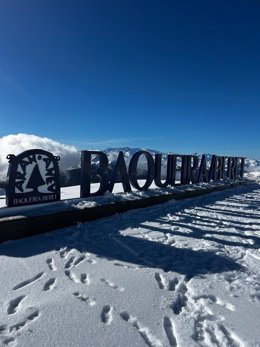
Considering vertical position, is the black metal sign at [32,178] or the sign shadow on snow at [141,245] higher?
the black metal sign at [32,178]

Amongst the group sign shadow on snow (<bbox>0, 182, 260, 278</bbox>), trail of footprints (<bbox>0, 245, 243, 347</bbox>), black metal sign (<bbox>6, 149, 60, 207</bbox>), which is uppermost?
black metal sign (<bbox>6, 149, 60, 207</bbox>)

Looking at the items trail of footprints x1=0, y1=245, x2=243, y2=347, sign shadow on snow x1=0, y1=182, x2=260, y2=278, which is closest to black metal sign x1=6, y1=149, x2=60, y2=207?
sign shadow on snow x1=0, y1=182, x2=260, y2=278

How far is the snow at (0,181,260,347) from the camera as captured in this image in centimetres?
304

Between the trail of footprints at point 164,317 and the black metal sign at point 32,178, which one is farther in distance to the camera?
the black metal sign at point 32,178

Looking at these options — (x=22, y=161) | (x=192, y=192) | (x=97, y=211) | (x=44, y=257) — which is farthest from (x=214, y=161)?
(x=44, y=257)

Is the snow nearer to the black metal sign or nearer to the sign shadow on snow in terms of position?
the sign shadow on snow

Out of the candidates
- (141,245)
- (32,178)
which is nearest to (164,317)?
(141,245)

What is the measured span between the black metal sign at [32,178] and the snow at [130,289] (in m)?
1.32

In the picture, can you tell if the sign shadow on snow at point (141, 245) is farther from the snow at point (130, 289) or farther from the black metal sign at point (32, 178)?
the black metal sign at point (32, 178)

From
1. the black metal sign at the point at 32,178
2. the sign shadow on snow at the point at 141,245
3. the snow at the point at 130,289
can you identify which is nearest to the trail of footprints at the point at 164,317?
the snow at the point at 130,289

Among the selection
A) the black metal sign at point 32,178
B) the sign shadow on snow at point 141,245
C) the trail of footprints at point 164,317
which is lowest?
the trail of footprints at point 164,317

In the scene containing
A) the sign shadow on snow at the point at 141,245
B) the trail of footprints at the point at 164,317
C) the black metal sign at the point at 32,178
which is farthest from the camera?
the black metal sign at the point at 32,178

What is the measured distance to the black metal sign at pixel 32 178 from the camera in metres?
6.87

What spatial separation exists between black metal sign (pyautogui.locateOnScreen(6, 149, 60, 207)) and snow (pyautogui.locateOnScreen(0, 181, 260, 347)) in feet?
4.34
